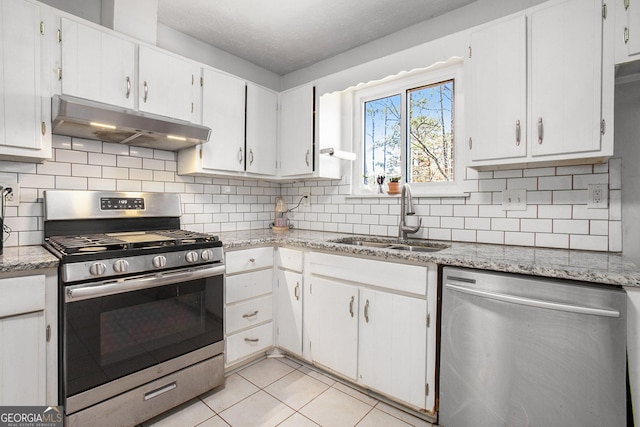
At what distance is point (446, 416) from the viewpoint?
63.7 inches

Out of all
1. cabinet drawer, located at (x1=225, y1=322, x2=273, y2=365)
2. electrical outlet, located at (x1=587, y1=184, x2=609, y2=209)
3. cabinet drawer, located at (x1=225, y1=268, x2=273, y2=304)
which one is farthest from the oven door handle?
electrical outlet, located at (x1=587, y1=184, x2=609, y2=209)

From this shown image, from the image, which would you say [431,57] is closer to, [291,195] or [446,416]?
[291,195]

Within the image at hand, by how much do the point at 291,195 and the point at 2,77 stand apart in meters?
2.21

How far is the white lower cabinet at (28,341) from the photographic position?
4.37 feet

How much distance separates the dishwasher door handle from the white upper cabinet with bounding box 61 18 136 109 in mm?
2240

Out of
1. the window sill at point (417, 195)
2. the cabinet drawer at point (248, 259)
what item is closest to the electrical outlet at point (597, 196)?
the window sill at point (417, 195)

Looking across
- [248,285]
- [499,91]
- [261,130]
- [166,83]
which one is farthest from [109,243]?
[499,91]

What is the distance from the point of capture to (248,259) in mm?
2273

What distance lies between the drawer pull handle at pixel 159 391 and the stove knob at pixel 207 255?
706 mm

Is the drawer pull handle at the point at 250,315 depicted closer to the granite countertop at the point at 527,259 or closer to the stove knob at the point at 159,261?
the granite countertop at the point at 527,259

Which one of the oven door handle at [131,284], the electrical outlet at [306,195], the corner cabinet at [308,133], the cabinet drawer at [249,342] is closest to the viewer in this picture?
the oven door handle at [131,284]

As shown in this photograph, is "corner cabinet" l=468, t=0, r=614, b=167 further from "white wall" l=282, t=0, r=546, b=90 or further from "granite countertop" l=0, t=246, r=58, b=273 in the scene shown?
"granite countertop" l=0, t=246, r=58, b=273

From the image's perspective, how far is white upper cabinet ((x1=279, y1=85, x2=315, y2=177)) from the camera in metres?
2.69

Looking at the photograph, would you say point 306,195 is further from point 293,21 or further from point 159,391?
point 159,391
